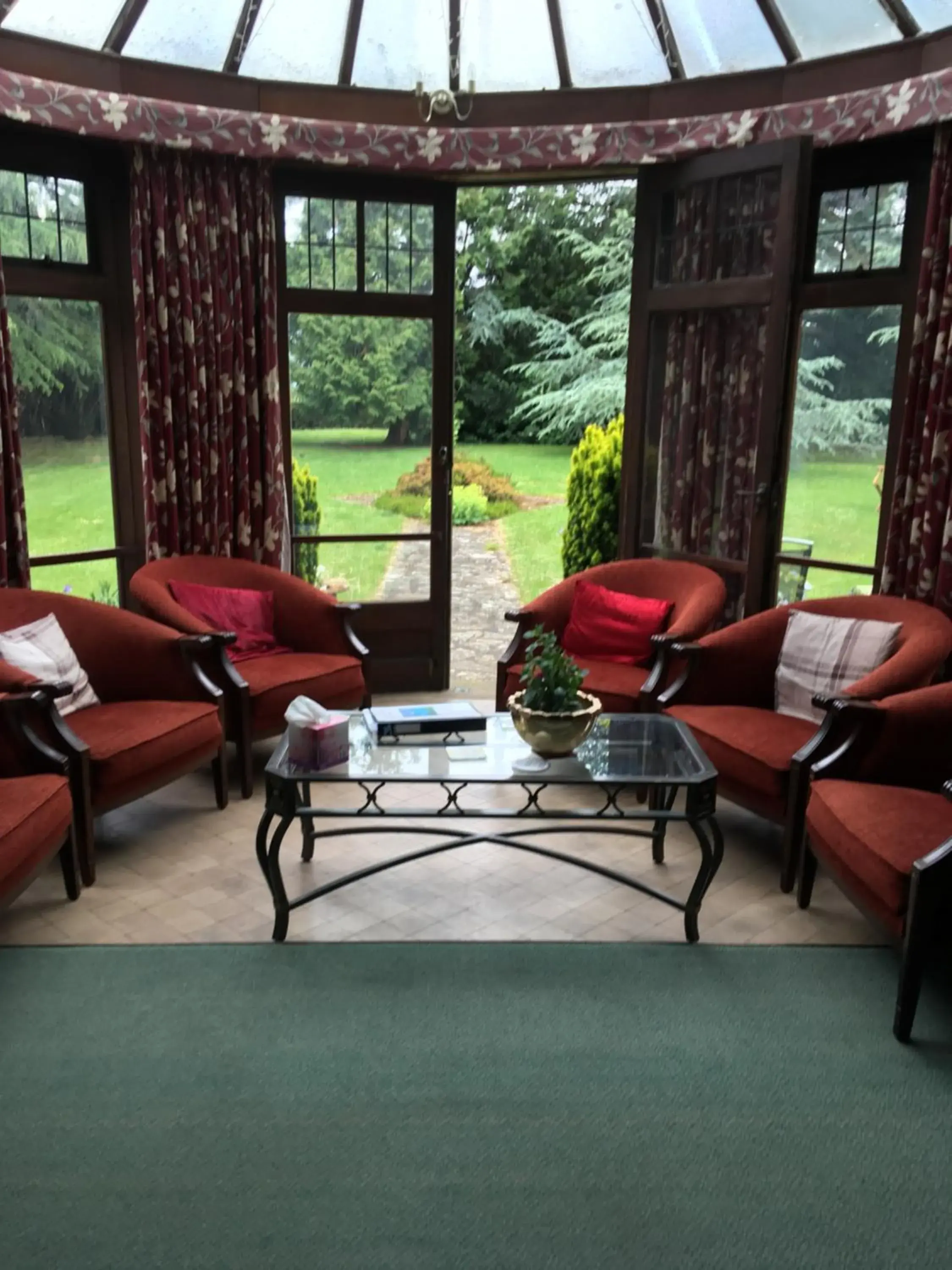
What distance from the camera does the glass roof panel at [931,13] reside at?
3467mm

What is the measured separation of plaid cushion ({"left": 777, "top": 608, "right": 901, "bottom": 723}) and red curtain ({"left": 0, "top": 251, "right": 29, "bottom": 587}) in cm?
297

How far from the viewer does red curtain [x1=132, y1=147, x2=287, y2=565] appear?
4.09 meters

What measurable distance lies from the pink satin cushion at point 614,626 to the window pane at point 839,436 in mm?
672

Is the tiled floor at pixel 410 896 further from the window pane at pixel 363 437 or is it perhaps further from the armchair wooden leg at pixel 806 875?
the window pane at pixel 363 437

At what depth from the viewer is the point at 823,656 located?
3.53 metres

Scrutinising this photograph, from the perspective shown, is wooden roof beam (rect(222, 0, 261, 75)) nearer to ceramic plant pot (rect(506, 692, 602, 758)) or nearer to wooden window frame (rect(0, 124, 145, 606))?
wooden window frame (rect(0, 124, 145, 606))

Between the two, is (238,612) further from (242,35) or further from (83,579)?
(242,35)

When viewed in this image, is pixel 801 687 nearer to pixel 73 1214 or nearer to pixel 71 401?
pixel 73 1214

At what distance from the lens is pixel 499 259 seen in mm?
10055

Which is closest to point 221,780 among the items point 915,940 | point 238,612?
point 238,612

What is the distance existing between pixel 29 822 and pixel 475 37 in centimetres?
376

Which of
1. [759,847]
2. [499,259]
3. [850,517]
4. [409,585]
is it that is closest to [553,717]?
[759,847]

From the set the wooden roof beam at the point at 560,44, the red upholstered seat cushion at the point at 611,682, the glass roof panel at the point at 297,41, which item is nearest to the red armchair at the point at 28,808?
the red upholstered seat cushion at the point at 611,682

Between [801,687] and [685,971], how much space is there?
133 centimetres
